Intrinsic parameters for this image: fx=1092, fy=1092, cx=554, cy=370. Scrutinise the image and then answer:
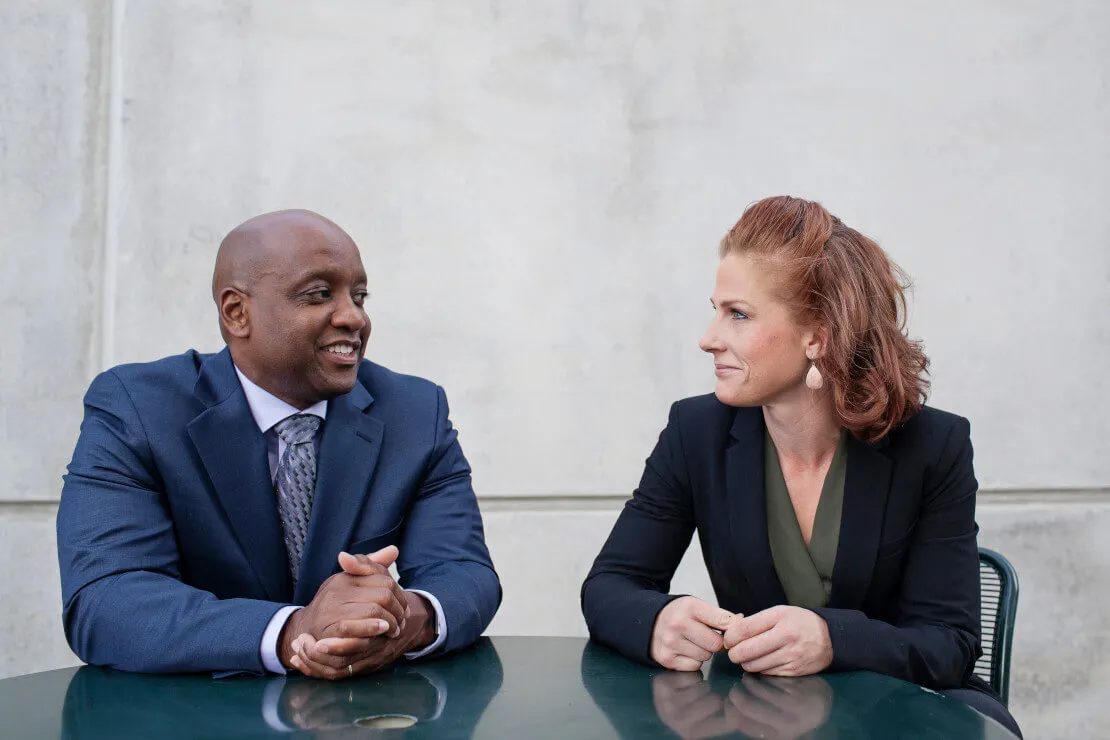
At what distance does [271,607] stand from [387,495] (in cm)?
46

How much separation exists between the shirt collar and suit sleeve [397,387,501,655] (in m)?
0.28

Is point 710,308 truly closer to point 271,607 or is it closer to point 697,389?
point 697,389

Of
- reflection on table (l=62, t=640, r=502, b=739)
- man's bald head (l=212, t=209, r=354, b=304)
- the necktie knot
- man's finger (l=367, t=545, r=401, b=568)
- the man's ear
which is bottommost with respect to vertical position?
reflection on table (l=62, t=640, r=502, b=739)

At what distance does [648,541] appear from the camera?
93.3 inches

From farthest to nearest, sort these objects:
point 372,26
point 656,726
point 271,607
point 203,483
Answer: point 372,26 < point 203,483 < point 271,607 < point 656,726

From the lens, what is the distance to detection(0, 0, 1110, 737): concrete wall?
3742 mm

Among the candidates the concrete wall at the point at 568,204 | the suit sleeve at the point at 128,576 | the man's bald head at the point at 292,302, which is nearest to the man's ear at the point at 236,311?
the man's bald head at the point at 292,302

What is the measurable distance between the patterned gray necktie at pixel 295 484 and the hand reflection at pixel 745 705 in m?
0.83

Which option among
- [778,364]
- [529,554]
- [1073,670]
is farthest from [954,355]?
[778,364]

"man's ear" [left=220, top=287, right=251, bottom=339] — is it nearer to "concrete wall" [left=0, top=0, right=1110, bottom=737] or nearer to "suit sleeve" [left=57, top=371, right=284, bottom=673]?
"suit sleeve" [left=57, top=371, right=284, bottom=673]

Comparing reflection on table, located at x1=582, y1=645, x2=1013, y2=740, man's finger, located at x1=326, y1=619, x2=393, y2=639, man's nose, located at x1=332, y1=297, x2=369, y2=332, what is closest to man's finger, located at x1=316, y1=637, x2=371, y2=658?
man's finger, located at x1=326, y1=619, x2=393, y2=639

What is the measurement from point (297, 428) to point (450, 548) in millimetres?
417

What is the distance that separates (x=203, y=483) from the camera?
2180 millimetres

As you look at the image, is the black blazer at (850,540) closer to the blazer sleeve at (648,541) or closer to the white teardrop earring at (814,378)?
the blazer sleeve at (648,541)
